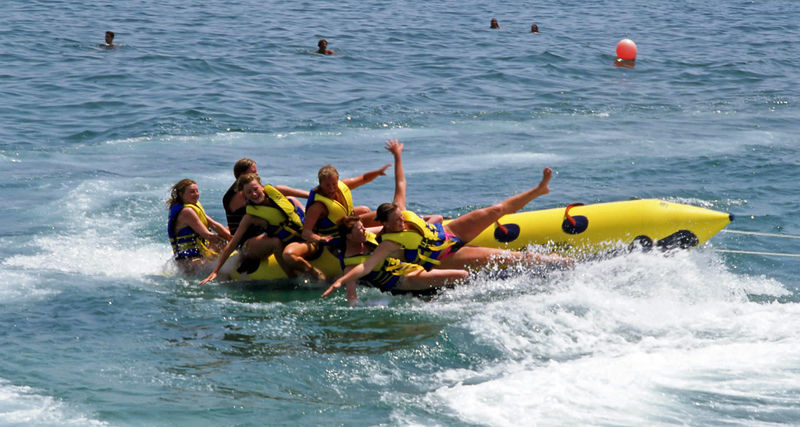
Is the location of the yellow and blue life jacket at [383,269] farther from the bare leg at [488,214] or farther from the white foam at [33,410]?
the white foam at [33,410]

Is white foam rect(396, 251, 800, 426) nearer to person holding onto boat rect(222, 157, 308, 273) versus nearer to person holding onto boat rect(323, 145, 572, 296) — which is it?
person holding onto boat rect(323, 145, 572, 296)

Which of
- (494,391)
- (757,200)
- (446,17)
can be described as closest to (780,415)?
(494,391)

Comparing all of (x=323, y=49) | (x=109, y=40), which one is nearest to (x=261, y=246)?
(x=323, y=49)

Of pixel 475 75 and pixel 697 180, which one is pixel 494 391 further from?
pixel 475 75

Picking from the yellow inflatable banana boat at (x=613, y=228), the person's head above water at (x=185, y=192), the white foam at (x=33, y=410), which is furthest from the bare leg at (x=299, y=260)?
the white foam at (x=33, y=410)

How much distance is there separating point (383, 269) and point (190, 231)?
5.61 ft

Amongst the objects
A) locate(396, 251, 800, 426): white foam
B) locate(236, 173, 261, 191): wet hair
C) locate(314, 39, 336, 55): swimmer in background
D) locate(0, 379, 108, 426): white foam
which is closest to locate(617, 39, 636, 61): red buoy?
locate(314, 39, 336, 55): swimmer in background

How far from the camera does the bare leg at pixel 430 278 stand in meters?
6.59

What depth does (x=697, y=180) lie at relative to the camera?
10.2 m

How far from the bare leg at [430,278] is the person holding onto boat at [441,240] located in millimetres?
92

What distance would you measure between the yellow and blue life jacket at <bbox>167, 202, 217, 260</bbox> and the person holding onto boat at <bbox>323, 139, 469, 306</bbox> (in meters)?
1.28

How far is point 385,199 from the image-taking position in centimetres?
972

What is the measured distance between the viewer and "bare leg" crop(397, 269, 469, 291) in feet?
21.6

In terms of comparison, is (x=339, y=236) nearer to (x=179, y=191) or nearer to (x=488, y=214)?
(x=488, y=214)
